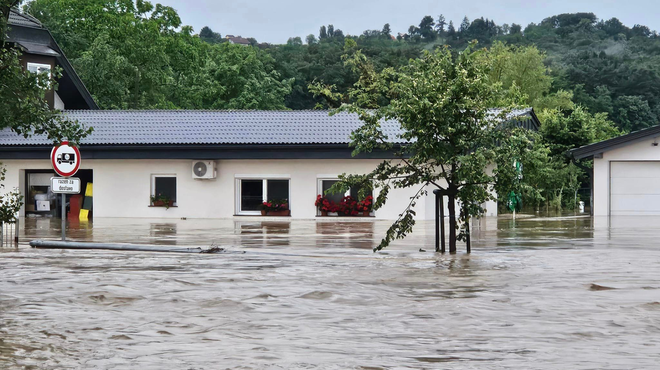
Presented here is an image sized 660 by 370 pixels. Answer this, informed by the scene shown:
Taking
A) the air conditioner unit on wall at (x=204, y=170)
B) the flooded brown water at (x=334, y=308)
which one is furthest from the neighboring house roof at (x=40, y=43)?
the flooded brown water at (x=334, y=308)

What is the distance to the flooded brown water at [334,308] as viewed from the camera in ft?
28.1

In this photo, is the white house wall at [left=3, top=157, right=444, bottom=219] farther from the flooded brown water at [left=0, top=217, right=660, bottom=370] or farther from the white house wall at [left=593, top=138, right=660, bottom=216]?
the flooded brown water at [left=0, top=217, right=660, bottom=370]

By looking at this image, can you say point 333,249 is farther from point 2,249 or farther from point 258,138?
point 258,138

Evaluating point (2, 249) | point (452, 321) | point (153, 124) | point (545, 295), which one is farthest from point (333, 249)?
point (153, 124)

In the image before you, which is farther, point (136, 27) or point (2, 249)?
point (136, 27)

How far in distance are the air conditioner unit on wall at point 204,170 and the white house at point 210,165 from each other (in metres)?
0.04

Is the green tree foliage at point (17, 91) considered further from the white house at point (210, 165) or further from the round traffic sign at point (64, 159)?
the white house at point (210, 165)

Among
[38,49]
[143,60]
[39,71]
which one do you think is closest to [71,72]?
[38,49]

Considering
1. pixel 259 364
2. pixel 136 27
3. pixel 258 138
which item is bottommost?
pixel 259 364

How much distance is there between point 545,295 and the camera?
12719mm

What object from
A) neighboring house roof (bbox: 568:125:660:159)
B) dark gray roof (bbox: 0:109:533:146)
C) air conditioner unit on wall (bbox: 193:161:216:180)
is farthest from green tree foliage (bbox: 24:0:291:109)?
neighboring house roof (bbox: 568:125:660:159)

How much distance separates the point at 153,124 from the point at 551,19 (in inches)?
5040

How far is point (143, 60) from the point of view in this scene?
63.4 metres

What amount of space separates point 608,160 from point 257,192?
14.0 m
